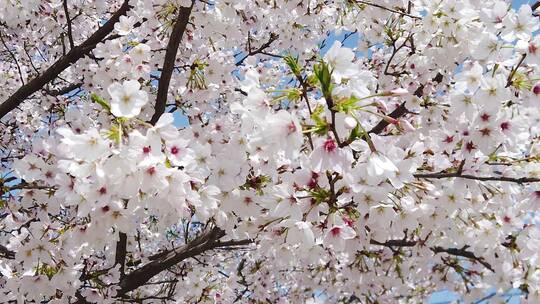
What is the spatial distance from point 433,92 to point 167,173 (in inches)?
118

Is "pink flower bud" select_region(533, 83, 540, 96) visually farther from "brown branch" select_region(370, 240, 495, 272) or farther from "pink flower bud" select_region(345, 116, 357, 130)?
"brown branch" select_region(370, 240, 495, 272)

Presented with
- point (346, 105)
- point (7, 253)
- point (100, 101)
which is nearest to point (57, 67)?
point (7, 253)

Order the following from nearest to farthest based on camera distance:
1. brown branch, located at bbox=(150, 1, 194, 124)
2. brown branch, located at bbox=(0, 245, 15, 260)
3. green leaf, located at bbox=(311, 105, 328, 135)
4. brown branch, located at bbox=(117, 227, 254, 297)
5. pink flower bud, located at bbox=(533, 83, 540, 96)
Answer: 1. green leaf, located at bbox=(311, 105, 328, 135)
2. pink flower bud, located at bbox=(533, 83, 540, 96)
3. brown branch, located at bbox=(150, 1, 194, 124)
4. brown branch, located at bbox=(0, 245, 15, 260)
5. brown branch, located at bbox=(117, 227, 254, 297)

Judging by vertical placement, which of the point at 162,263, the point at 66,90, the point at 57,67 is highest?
the point at 66,90

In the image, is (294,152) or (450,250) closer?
(294,152)

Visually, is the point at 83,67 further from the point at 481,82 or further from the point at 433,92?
Answer: the point at 481,82

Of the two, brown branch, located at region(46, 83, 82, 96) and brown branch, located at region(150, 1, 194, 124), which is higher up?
brown branch, located at region(46, 83, 82, 96)

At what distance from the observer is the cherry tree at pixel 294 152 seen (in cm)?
232

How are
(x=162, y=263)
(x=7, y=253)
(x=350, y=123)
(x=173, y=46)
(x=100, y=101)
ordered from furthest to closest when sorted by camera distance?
(x=162, y=263)
(x=7, y=253)
(x=173, y=46)
(x=100, y=101)
(x=350, y=123)

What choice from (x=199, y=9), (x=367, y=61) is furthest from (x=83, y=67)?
(x=367, y=61)

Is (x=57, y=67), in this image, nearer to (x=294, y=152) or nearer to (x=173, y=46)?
(x=173, y=46)

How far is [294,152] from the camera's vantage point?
231 centimetres

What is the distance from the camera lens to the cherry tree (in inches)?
91.4

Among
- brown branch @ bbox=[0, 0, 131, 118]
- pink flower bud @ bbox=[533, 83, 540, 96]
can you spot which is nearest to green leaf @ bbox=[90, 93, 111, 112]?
pink flower bud @ bbox=[533, 83, 540, 96]
